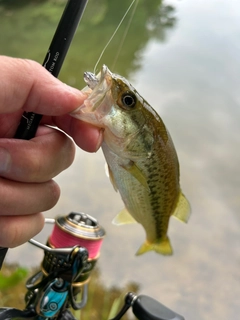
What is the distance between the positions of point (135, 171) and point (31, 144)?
0.25 m

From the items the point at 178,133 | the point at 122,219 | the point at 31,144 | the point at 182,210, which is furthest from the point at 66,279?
the point at 178,133

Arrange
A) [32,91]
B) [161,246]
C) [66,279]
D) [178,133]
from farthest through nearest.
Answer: [178,133] → [161,246] → [66,279] → [32,91]

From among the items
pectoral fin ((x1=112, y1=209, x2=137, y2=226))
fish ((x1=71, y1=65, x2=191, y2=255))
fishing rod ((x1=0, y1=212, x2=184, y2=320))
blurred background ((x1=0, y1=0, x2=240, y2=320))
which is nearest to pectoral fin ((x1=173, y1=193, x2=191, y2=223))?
fish ((x1=71, y1=65, x2=191, y2=255))

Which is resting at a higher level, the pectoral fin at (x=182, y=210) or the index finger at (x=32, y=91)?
the index finger at (x=32, y=91)

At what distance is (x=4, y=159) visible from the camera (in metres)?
0.75

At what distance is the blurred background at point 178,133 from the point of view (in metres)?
2.57

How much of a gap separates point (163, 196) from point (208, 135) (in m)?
3.21

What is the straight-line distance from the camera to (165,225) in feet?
3.83

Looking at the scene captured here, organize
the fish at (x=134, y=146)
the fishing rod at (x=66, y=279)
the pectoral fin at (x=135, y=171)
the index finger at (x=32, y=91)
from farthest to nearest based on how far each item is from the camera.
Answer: the fishing rod at (x=66, y=279)
the pectoral fin at (x=135, y=171)
the fish at (x=134, y=146)
the index finger at (x=32, y=91)

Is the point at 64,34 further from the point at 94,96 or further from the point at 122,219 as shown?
the point at 122,219

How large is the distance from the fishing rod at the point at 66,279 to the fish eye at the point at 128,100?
437 millimetres

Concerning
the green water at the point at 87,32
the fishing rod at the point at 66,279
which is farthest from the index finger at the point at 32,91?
the green water at the point at 87,32

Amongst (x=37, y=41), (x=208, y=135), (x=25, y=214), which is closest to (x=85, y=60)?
(x=37, y=41)

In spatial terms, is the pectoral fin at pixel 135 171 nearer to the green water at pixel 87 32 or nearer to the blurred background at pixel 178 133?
the blurred background at pixel 178 133
